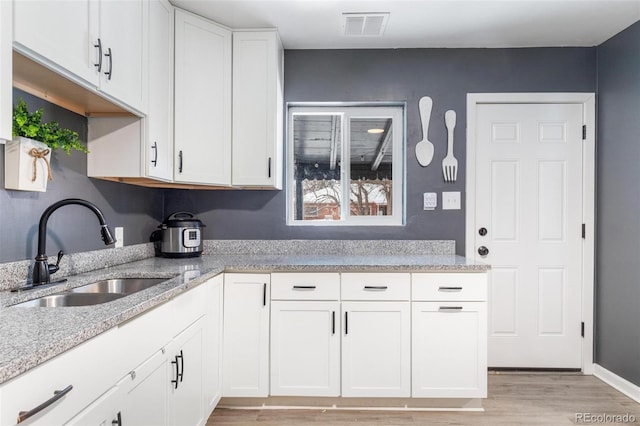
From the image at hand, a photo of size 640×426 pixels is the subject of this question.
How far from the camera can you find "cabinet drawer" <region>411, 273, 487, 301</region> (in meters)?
2.24

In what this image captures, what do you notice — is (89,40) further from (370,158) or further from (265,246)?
(370,158)

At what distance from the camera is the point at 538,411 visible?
90.6 inches

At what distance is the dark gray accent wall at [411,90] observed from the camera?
2.87 meters

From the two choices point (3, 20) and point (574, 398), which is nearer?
point (3, 20)

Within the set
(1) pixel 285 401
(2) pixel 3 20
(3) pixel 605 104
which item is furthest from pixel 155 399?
(3) pixel 605 104

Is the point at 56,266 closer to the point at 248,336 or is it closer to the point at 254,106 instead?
the point at 248,336

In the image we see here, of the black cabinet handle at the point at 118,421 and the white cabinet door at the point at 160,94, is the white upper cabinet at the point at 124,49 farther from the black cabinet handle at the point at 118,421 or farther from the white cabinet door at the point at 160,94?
the black cabinet handle at the point at 118,421

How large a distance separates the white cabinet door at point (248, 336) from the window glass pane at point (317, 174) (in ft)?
2.87

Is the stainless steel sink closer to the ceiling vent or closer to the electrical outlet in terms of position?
the electrical outlet

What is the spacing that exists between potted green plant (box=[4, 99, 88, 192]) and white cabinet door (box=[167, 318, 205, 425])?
0.83 metres

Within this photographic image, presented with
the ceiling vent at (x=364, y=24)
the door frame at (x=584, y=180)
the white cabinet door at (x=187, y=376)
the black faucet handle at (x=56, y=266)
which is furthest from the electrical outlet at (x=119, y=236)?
the door frame at (x=584, y=180)

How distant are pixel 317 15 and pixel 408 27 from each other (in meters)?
0.61

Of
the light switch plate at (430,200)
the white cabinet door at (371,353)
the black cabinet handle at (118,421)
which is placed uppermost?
the light switch plate at (430,200)

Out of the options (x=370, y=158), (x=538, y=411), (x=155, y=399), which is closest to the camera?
(x=155, y=399)
